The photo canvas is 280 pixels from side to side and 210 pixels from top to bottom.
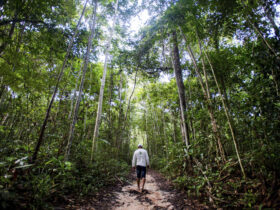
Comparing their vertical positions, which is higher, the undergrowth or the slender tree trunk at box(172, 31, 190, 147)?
the slender tree trunk at box(172, 31, 190, 147)

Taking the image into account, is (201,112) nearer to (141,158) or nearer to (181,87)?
(181,87)

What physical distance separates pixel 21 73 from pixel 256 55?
5576mm

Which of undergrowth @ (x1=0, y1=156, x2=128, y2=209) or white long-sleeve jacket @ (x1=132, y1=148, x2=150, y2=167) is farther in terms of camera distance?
white long-sleeve jacket @ (x1=132, y1=148, x2=150, y2=167)

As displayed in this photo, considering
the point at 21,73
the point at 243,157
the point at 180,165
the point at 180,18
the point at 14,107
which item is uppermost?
the point at 180,18

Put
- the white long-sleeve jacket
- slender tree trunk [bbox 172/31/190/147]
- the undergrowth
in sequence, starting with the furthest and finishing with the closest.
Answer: slender tree trunk [bbox 172/31/190/147] < the white long-sleeve jacket < the undergrowth

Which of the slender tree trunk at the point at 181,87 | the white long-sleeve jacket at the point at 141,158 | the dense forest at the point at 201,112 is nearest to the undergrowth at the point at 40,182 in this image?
the dense forest at the point at 201,112

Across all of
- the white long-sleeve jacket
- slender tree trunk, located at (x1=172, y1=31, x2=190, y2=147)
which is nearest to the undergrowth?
the white long-sleeve jacket

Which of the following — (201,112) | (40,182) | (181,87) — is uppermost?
(181,87)

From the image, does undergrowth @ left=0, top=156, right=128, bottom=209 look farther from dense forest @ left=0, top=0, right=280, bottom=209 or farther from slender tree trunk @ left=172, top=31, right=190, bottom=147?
slender tree trunk @ left=172, top=31, right=190, bottom=147

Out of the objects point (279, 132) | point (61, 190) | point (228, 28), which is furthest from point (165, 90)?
point (61, 190)

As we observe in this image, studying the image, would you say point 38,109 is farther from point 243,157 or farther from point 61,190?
point 243,157

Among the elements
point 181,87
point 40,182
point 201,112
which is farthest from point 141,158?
point 181,87

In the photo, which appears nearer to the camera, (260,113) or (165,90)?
(260,113)

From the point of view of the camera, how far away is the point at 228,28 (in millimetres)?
3182
